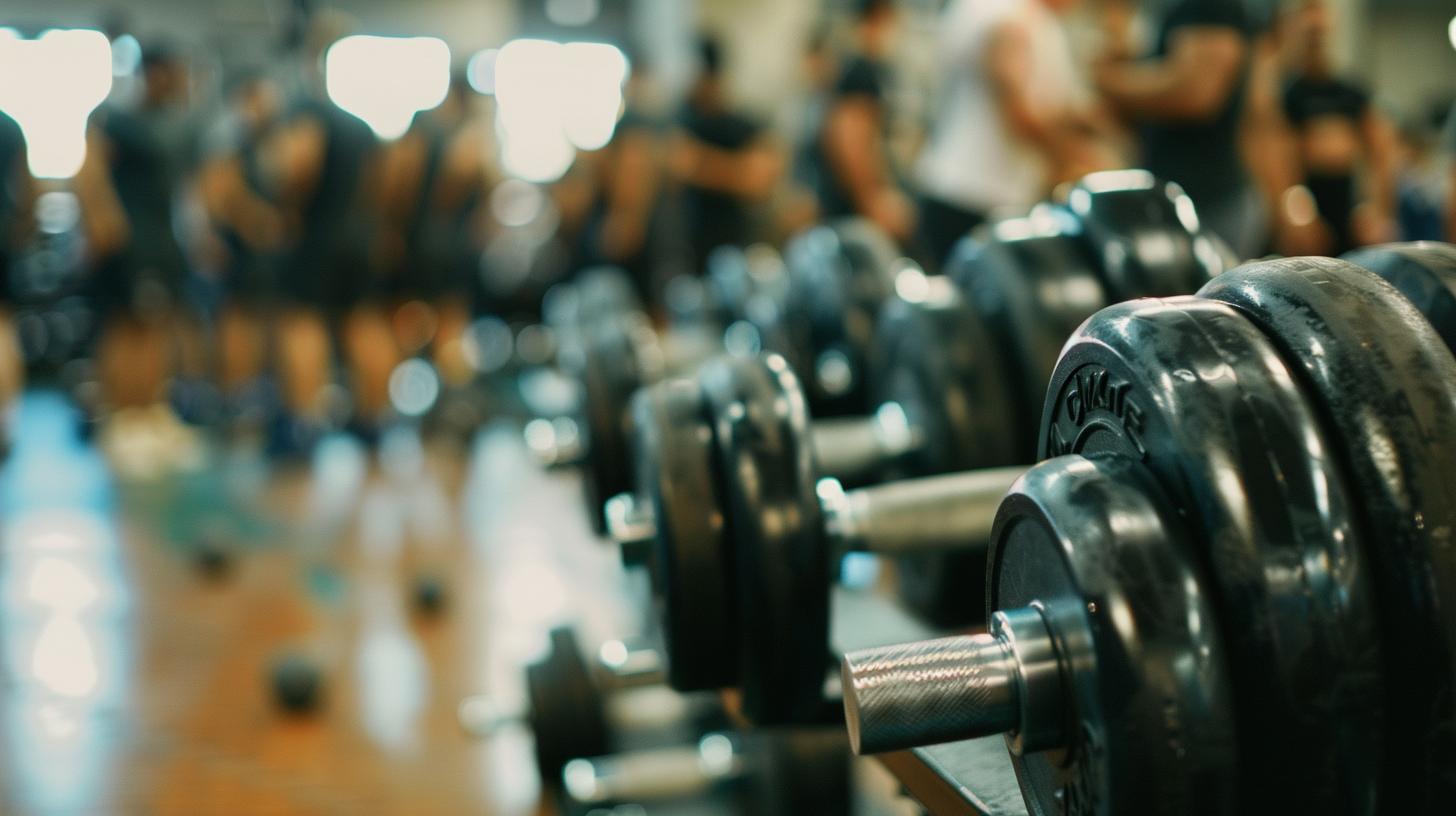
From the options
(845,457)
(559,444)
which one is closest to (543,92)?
(559,444)

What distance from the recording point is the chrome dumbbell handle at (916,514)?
A: 1.02 m

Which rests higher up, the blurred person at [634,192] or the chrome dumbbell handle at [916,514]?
the blurred person at [634,192]

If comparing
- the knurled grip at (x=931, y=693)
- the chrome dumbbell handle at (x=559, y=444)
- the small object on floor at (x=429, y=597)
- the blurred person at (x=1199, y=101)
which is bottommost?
the small object on floor at (x=429, y=597)

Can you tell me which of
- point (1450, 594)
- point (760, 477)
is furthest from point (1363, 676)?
point (760, 477)

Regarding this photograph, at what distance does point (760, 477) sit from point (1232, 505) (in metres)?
0.42

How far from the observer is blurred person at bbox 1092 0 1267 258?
2.23 m

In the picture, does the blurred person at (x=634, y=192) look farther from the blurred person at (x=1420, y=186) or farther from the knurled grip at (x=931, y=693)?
the knurled grip at (x=931, y=693)

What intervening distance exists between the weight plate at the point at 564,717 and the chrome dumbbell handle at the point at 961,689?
641mm

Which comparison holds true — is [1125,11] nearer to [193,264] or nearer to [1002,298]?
[1002,298]

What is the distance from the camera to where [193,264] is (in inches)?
190

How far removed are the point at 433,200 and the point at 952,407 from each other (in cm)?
349

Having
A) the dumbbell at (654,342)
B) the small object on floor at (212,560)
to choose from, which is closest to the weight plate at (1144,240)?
the dumbbell at (654,342)

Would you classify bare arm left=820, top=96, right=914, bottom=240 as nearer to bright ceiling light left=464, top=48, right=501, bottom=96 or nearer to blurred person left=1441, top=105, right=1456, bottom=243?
blurred person left=1441, top=105, right=1456, bottom=243

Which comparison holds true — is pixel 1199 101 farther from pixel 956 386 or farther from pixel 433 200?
pixel 433 200
